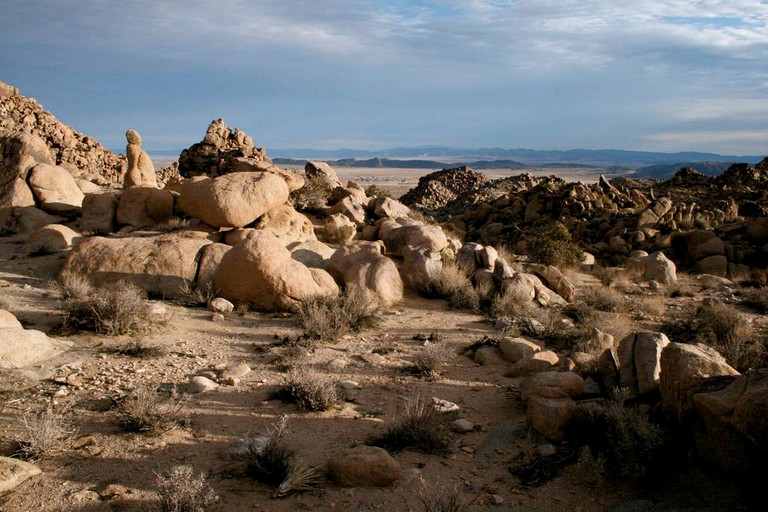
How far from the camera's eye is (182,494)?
3.86 meters

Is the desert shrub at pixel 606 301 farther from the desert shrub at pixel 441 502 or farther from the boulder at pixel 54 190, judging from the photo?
the boulder at pixel 54 190

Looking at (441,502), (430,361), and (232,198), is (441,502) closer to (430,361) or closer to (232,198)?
(430,361)

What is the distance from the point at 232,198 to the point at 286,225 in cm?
146

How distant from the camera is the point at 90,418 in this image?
5316 millimetres

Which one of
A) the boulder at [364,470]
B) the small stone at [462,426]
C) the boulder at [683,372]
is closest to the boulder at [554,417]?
the small stone at [462,426]

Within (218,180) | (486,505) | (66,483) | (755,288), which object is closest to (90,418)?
(66,483)

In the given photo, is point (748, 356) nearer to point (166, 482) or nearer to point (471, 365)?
point (471, 365)

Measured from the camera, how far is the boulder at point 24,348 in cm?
620

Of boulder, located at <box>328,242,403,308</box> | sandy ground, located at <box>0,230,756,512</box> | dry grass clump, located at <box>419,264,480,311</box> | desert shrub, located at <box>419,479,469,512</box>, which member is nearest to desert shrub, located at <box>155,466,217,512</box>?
sandy ground, located at <box>0,230,756,512</box>

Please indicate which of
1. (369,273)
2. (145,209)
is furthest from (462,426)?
(145,209)

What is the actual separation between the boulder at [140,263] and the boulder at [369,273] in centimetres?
271

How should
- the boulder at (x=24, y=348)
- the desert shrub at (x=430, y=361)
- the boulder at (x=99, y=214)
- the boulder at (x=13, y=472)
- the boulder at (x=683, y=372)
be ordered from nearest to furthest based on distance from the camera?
1. the boulder at (x=13, y=472)
2. the boulder at (x=683, y=372)
3. the boulder at (x=24, y=348)
4. the desert shrub at (x=430, y=361)
5. the boulder at (x=99, y=214)

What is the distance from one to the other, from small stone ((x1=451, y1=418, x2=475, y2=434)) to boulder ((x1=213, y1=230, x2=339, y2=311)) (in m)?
4.17

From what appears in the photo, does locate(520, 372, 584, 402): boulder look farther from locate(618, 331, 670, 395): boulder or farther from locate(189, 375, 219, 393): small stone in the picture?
locate(189, 375, 219, 393): small stone
